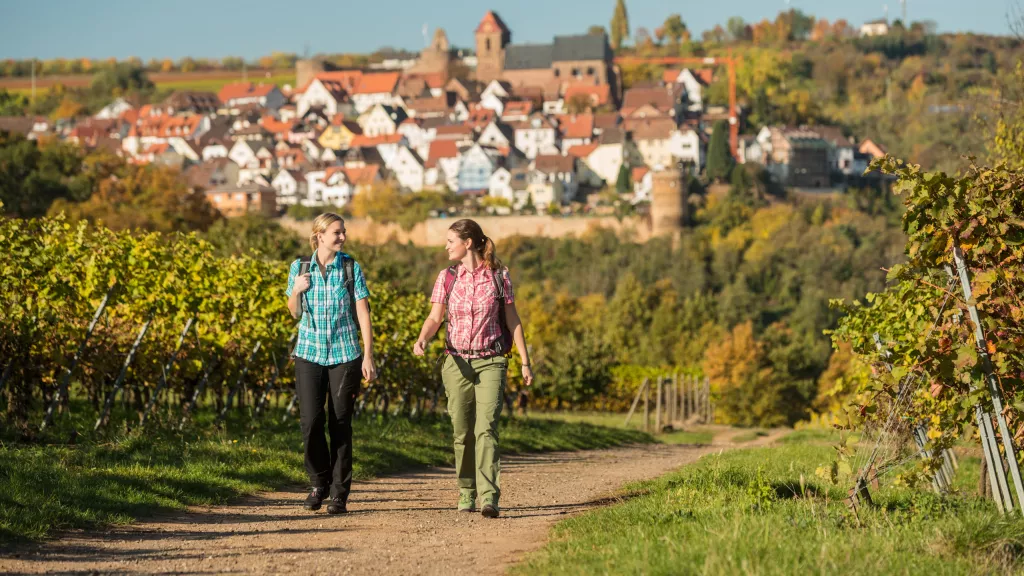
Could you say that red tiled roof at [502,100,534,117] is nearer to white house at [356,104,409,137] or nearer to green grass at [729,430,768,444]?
white house at [356,104,409,137]

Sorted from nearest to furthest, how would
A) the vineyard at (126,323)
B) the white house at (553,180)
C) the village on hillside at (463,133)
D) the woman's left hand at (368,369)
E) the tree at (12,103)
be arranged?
the woman's left hand at (368,369) → the vineyard at (126,323) → the white house at (553,180) → the village on hillside at (463,133) → the tree at (12,103)

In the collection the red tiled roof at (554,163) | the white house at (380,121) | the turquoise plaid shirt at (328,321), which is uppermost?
the white house at (380,121)

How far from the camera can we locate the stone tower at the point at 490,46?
163m

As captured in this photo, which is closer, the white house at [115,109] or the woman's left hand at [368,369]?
the woman's left hand at [368,369]

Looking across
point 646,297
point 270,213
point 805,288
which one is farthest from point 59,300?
point 270,213

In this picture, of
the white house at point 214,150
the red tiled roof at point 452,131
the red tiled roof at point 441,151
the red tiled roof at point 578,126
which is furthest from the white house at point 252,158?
the red tiled roof at point 578,126

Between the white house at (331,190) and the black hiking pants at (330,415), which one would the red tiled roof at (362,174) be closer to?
the white house at (331,190)

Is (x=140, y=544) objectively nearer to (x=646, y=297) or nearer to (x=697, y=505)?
(x=697, y=505)

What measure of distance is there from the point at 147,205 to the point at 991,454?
5232cm

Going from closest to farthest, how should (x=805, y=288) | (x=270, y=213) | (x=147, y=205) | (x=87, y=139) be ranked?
(x=147, y=205) → (x=805, y=288) → (x=270, y=213) → (x=87, y=139)

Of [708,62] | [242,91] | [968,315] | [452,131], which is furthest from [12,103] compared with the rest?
[968,315]

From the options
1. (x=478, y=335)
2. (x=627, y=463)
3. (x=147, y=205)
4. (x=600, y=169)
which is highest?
(x=600, y=169)

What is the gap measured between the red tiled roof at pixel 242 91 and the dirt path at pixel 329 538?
161575 millimetres

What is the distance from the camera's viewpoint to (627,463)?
1335cm
